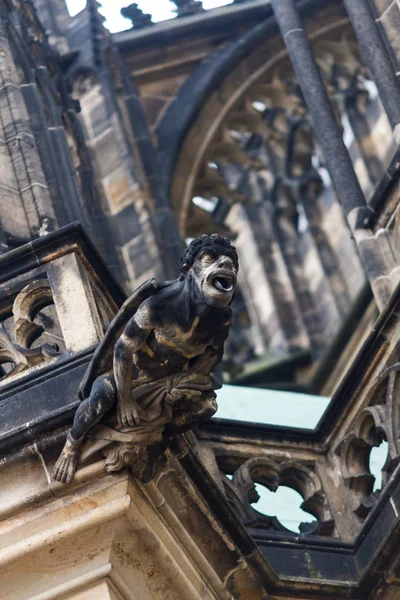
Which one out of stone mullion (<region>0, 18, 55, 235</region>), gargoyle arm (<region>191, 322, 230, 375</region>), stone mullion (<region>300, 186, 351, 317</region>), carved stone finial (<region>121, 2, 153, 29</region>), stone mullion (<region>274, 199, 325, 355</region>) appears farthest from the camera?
stone mullion (<region>274, 199, 325, 355</region>)

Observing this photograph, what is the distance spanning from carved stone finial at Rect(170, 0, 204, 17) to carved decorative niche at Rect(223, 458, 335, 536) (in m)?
8.34

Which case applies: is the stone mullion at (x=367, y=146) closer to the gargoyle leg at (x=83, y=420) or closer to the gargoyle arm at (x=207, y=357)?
the gargoyle arm at (x=207, y=357)

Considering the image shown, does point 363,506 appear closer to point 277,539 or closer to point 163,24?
point 277,539

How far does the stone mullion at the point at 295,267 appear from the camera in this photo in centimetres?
2500

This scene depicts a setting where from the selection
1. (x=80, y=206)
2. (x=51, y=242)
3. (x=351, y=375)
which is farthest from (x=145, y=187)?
(x=51, y=242)

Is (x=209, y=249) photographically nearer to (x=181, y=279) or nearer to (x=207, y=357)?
(x=181, y=279)

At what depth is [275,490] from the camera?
12.6 m

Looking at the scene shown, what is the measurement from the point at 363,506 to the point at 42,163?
2.46 m

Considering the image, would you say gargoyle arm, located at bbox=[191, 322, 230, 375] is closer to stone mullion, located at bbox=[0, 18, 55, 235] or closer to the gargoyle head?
the gargoyle head

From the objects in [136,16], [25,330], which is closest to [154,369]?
[25,330]

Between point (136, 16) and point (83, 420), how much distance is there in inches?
415

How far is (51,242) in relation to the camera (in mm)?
10898

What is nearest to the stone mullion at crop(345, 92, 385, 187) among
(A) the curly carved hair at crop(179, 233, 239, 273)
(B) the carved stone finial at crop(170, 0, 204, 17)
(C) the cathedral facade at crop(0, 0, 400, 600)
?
(C) the cathedral facade at crop(0, 0, 400, 600)

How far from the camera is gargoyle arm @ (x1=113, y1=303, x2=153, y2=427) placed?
996cm
